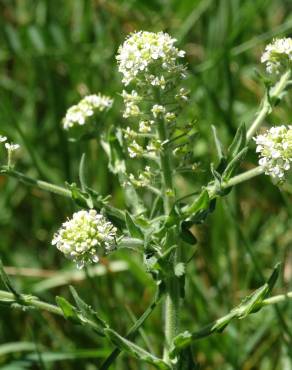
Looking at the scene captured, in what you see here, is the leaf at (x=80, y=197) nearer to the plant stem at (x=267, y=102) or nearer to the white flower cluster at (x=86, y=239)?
the white flower cluster at (x=86, y=239)

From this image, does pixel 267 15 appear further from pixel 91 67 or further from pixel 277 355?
pixel 277 355

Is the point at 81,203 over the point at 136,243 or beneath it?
over

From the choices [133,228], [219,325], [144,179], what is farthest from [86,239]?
[219,325]

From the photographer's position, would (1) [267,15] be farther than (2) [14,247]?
Yes

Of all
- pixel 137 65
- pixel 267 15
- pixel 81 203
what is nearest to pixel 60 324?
pixel 81 203

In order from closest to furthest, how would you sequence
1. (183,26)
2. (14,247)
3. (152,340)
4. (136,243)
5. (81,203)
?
(136,243), (81,203), (152,340), (14,247), (183,26)

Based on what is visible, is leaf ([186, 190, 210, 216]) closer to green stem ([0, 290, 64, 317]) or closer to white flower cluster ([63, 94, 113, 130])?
green stem ([0, 290, 64, 317])
